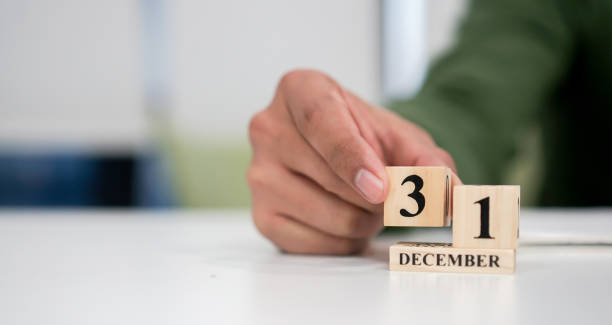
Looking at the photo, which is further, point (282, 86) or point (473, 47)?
point (473, 47)

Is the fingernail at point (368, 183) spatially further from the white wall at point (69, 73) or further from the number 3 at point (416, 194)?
the white wall at point (69, 73)

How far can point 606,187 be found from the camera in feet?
6.04

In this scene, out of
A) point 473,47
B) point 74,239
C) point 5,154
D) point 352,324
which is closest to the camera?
point 352,324

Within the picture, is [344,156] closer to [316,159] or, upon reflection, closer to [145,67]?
[316,159]

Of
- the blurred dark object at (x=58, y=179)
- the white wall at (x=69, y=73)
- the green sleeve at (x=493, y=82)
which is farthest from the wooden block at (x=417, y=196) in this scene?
the blurred dark object at (x=58, y=179)

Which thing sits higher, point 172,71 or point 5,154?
point 172,71

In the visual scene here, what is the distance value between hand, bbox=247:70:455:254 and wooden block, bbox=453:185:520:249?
11cm

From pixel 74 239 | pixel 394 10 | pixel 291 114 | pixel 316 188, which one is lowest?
pixel 74 239

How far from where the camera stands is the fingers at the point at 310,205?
750 mm

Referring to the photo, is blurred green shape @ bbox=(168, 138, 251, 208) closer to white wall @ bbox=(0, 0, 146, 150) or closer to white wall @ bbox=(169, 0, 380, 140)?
white wall @ bbox=(169, 0, 380, 140)

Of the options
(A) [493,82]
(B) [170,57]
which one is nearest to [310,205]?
(A) [493,82]

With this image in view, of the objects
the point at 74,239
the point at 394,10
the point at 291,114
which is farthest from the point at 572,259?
the point at 394,10

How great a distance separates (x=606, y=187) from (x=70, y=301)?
1.80 meters

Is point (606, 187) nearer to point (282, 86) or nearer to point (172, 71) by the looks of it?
point (282, 86)
